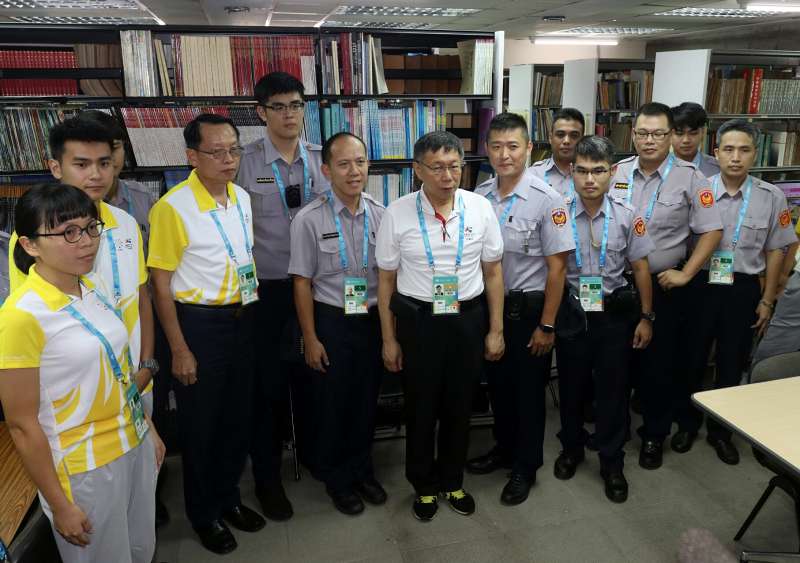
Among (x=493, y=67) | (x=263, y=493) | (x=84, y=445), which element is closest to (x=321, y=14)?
(x=493, y=67)

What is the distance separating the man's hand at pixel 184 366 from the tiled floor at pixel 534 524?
2.63 ft

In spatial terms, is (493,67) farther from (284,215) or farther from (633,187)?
(284,215)

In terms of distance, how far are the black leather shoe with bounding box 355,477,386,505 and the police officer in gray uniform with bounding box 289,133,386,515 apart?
70 mm

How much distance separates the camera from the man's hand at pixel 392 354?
2.45m

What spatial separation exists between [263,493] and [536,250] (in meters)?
1.68

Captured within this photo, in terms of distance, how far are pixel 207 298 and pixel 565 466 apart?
6.30ft

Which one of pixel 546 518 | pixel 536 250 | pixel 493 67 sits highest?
pixel 493 67

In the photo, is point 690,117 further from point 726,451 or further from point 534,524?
point 534,524

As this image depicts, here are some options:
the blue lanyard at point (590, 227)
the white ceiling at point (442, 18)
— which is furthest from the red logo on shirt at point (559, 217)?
the white ceiling at point (442, 18)

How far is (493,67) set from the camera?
12.5 ft

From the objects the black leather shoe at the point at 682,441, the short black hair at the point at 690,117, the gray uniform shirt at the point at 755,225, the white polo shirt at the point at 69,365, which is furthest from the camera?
the short black hair at the point at 690,117

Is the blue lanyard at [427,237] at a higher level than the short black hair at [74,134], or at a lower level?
lower

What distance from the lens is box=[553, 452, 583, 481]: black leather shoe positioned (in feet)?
9.50

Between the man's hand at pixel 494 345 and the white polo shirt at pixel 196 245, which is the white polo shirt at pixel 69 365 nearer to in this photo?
the white polo shirt at pixel 196 245
